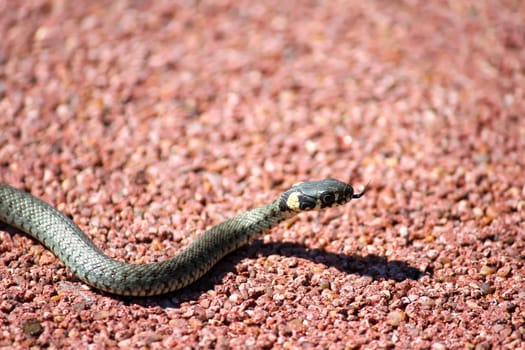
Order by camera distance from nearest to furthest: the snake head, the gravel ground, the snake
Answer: the gravel ground → the snake → the snake head

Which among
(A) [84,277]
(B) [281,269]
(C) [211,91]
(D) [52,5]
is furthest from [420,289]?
(D) [52,5]

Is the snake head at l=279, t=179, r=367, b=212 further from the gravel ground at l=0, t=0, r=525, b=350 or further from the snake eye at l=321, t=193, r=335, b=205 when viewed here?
the gravel ground at l=0, t=0, r=525, b=350

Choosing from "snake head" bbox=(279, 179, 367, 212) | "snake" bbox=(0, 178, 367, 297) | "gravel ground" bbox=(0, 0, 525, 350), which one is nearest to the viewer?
"gravel ground" bbox=(0, 0, 525, 350)

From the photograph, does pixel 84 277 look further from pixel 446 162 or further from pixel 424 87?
pixel 424 87

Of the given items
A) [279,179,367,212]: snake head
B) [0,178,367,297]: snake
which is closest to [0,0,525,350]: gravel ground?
[0,178,367,297]: snake

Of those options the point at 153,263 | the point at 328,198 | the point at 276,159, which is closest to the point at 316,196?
the point at 328,198

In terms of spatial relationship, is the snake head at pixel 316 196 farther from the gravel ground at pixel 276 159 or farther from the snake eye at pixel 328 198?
the gravel ground at pixel 276 159
